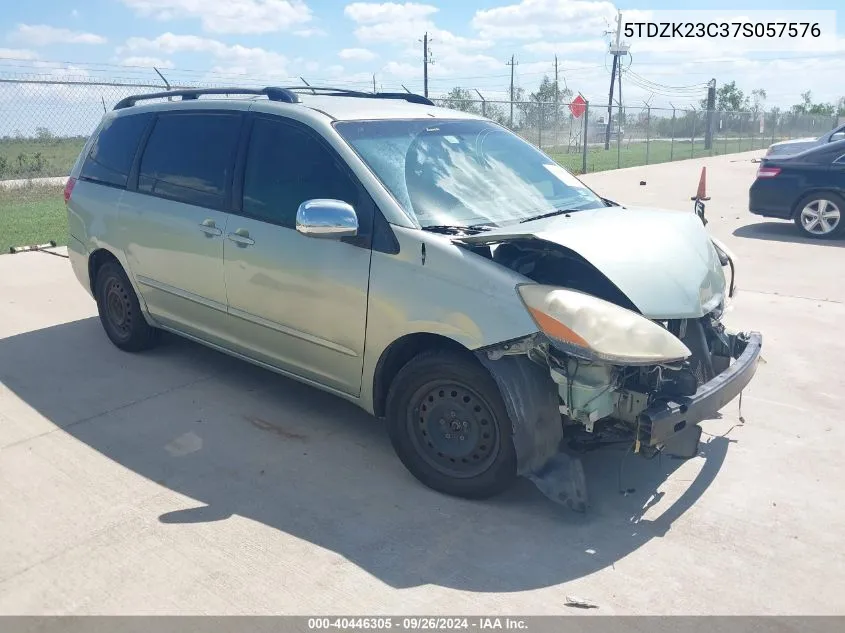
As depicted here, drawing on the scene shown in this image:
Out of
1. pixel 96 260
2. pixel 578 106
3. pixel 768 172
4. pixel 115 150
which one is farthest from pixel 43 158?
pixel 768 172

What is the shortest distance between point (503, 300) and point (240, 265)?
72.0 inches

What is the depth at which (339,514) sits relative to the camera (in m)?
3.54

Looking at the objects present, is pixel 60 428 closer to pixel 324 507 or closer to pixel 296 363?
pixel 296 363

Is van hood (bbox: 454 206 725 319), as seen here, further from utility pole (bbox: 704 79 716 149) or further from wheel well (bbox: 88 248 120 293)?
utility pole (bbox: 704 79 716 149)

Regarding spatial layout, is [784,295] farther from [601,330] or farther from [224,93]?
[224,93]

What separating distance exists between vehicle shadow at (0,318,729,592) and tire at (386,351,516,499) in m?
0.13

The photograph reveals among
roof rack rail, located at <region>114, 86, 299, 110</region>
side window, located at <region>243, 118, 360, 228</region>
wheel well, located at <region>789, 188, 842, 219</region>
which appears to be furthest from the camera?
wheel well, located at <region>789, 188, 842, 219</region>

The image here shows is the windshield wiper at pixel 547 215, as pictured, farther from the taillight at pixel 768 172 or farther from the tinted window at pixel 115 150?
the taillight at pixel 768 172

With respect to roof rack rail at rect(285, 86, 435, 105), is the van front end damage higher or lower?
lower

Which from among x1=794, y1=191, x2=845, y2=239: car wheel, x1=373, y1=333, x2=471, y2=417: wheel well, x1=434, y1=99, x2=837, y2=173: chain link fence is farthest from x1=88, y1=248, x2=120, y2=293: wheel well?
x1=434, y1=99, x2=837, y2=173: chain link fence

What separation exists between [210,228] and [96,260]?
5.69 feet

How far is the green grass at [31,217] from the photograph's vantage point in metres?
10.2

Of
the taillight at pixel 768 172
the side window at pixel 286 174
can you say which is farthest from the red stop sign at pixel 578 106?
the side window at pixel 286 174

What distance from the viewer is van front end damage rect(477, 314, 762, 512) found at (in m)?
3.23
